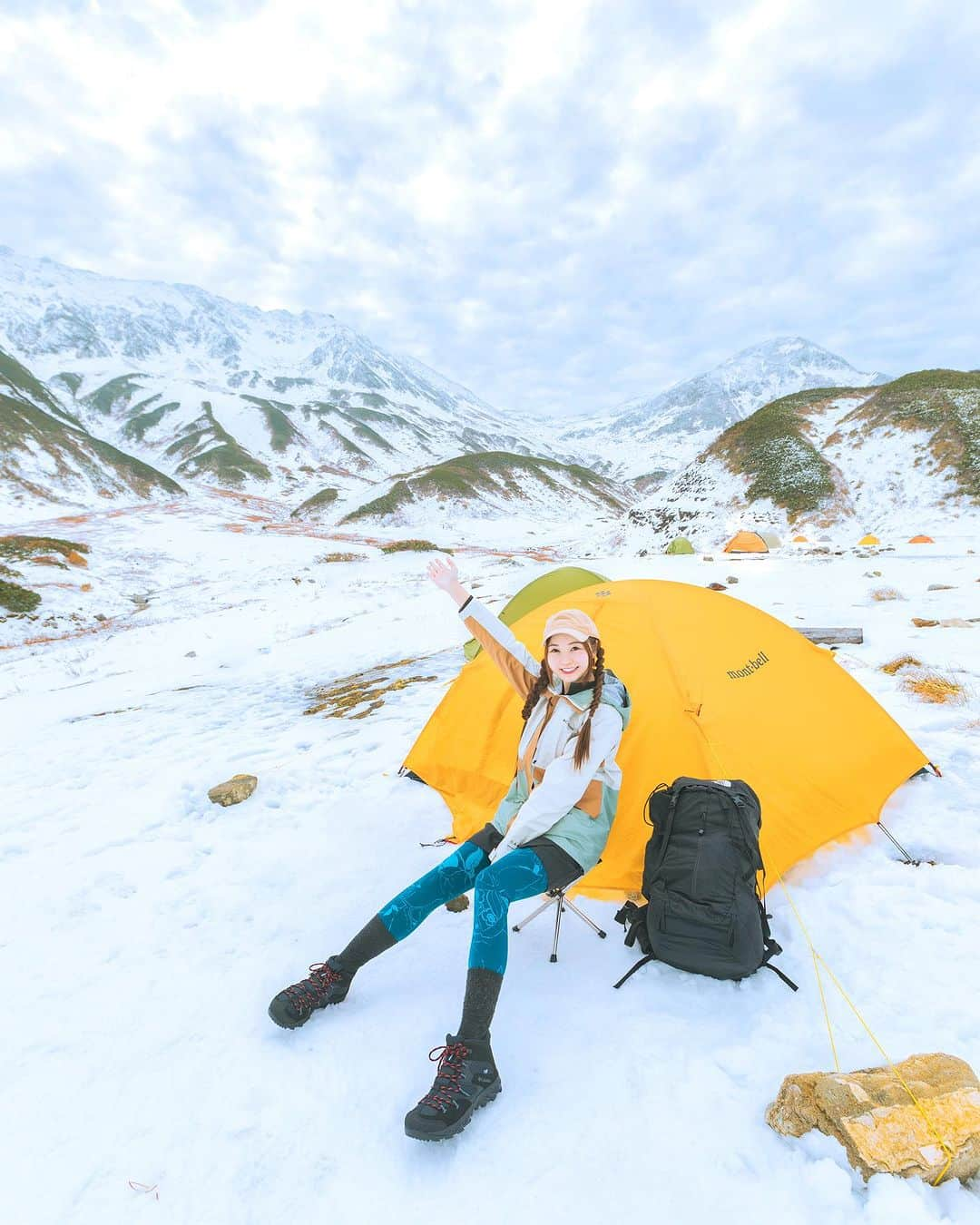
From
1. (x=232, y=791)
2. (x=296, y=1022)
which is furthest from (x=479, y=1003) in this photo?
(x=232, y=791)

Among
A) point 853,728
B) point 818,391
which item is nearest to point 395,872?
point 853,728

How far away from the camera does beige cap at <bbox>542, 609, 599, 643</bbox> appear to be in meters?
3.80

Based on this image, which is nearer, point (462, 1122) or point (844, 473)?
point (462, 1122)

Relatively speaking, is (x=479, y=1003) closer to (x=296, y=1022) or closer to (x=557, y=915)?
(x=557, y=915)

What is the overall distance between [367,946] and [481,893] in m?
0.87

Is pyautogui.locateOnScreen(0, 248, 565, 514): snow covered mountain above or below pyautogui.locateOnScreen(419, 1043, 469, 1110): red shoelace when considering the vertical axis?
above

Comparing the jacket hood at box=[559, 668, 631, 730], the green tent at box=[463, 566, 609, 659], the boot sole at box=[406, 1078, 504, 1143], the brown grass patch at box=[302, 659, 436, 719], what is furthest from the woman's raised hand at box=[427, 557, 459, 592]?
the brown grass patch at box=[302, 659, 436, 719]

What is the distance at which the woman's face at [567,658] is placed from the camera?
3754 mm

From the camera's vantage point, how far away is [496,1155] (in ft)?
8.43

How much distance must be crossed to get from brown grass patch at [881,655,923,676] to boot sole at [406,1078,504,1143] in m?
7.29

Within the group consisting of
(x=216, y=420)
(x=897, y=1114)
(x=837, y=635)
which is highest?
(x=216, y=420)

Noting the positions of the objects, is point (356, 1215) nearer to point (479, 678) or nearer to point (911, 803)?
point (479, 678)

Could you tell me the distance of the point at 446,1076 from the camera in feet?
9.11

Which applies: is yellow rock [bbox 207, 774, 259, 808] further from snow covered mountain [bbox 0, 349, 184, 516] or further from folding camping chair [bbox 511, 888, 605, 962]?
snow covered mountain [bbox 0, 349, 184, 516]
